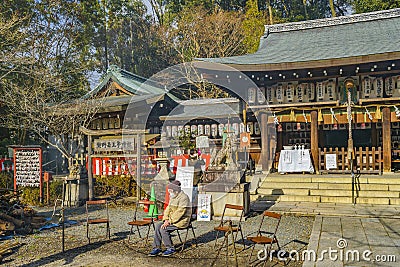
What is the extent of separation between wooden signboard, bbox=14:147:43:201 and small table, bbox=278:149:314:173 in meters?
9.71

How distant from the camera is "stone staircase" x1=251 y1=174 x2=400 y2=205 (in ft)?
42.0

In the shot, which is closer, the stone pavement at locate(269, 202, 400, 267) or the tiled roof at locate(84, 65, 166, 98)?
the stone pavement at locate(269, 202, 400, 267)

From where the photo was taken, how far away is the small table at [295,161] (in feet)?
51.8

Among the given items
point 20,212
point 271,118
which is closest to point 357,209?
point 271,118

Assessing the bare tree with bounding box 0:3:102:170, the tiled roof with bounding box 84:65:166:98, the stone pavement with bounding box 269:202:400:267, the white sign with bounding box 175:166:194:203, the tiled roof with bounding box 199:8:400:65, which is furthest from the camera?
the tiled roof with bounding box 84:65:166:98

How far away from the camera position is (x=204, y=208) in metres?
11.0

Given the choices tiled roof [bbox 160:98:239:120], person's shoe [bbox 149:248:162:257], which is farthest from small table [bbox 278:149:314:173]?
person's shoe [bbox 149:248:162:257]

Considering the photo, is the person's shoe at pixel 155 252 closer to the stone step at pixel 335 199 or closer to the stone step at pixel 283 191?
the stone step at pixel 283 191

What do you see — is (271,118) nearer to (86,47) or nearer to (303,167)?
(303,167)

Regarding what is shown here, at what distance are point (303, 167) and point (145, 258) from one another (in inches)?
393

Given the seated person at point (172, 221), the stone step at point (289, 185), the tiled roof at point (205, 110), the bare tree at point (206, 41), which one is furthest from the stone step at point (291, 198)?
the bare tree at point (206, 41)

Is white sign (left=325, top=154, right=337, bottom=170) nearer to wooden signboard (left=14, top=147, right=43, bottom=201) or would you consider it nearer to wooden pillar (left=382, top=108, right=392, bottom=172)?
wooden pillar (left=382, top=108, right=392, bottom=172)

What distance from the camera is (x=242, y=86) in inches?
705

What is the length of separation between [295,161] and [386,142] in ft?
12.0
